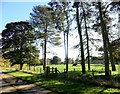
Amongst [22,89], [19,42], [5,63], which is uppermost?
[19,42]

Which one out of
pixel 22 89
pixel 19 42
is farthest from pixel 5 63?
pixel 22 89

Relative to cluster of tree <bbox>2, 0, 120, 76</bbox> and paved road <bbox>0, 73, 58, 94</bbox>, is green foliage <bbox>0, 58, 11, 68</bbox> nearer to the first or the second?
cluster of tree <bbox>2, 0, 120, 76</bbox>

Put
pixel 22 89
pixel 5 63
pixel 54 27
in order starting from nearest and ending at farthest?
1. pixel 22 89
2. pixel 54 27
3. pixel 5 63

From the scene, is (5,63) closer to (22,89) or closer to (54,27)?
(54,27)

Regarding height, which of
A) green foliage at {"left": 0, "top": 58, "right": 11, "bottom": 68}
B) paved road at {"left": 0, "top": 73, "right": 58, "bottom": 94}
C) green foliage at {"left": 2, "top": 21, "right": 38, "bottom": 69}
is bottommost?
paved road at {"left": 0, "top": 73, "right": 58, "bottom": 94}

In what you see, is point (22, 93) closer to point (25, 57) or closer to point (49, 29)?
point (49, 29)

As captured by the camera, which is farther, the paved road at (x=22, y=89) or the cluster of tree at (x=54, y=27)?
the cluster of tree at (x=54, y=27)

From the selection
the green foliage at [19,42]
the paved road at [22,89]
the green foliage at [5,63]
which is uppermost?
the green foliage at [19,42]

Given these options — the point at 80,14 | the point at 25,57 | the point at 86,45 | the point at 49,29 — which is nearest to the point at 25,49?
the point at 25,57

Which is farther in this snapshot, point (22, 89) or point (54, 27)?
point (54, 27)

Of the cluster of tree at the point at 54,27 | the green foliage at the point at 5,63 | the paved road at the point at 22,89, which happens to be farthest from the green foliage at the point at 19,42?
the paved road at the point at 22,89

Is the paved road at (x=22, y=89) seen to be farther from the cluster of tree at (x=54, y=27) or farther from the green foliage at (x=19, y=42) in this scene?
the green foliage at (x=19, y=42)

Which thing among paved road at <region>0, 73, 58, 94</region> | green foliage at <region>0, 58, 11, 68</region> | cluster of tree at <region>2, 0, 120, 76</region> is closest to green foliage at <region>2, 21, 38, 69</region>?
cluster of tree at <region>2, 0, 120, 76</region>

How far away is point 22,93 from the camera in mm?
17391
